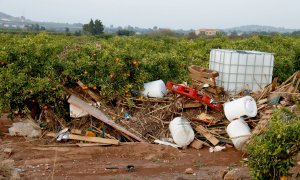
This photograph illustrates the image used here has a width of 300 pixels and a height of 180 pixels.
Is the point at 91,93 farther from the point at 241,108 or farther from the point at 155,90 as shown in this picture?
the point at 241,108

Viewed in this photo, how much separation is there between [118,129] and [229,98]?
2588mm

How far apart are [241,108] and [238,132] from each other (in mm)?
525

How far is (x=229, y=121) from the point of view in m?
8.24

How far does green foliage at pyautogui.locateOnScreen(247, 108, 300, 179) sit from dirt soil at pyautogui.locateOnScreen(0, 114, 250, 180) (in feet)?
5.96

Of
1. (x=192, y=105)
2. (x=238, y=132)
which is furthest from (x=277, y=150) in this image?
(x=192, y=105)

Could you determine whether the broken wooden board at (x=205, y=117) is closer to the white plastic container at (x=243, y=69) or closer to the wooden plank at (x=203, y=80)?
the wooden plank at (x=203, y=80)

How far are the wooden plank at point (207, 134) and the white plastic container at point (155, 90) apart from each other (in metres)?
1.23

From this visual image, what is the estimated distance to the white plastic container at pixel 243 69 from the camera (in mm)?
8812

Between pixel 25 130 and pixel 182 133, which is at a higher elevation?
pixel 182 133

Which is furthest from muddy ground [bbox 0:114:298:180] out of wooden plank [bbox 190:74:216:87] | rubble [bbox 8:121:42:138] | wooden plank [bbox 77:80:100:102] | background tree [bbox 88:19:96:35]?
background tree [bbox 88:19:96:35]

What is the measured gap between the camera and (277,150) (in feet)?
13.8

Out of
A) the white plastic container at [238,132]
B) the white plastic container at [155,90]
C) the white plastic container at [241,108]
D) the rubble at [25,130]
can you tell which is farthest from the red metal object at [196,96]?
the rubble at [25,130]

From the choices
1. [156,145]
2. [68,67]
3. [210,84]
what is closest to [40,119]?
[68,67]

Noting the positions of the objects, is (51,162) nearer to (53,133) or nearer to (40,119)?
(53,133)
